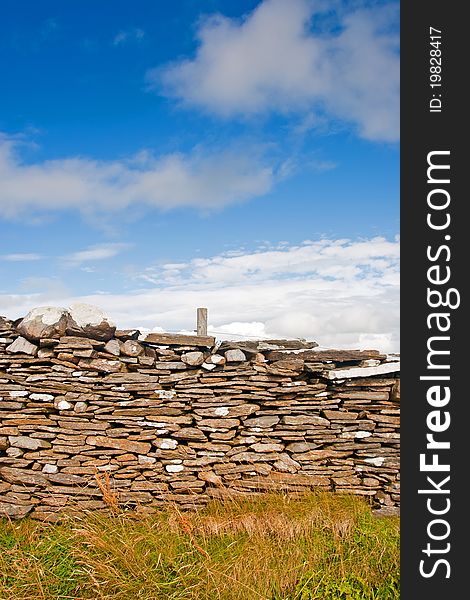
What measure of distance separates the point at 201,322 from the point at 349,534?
2.89 m

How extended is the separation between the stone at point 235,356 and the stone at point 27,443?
2098 millimetres

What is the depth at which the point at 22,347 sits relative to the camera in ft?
20.6

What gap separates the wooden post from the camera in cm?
695

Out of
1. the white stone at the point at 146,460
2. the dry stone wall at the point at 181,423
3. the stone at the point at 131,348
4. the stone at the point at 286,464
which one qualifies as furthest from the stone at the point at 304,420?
the stone at the point at 131,348

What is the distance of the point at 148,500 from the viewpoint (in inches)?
244

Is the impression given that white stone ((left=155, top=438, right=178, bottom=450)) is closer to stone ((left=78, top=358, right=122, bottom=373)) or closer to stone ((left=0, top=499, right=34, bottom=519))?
stone ((left=78, top=358, right=122, bottom=373))

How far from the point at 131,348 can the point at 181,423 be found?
0.94 m

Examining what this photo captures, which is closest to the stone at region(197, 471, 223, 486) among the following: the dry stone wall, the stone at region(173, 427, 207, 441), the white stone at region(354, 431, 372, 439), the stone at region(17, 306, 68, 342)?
the dry stone wall

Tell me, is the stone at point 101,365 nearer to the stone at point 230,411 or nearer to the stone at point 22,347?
the stone at point 22,347

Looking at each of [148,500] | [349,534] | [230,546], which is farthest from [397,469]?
[148,500]

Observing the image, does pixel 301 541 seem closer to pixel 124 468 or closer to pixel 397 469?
pixel 397 469

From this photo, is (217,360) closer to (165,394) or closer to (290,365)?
(165,394)

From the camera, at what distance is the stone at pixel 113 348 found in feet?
20.5

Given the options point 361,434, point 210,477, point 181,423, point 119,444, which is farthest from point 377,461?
point 119,444
